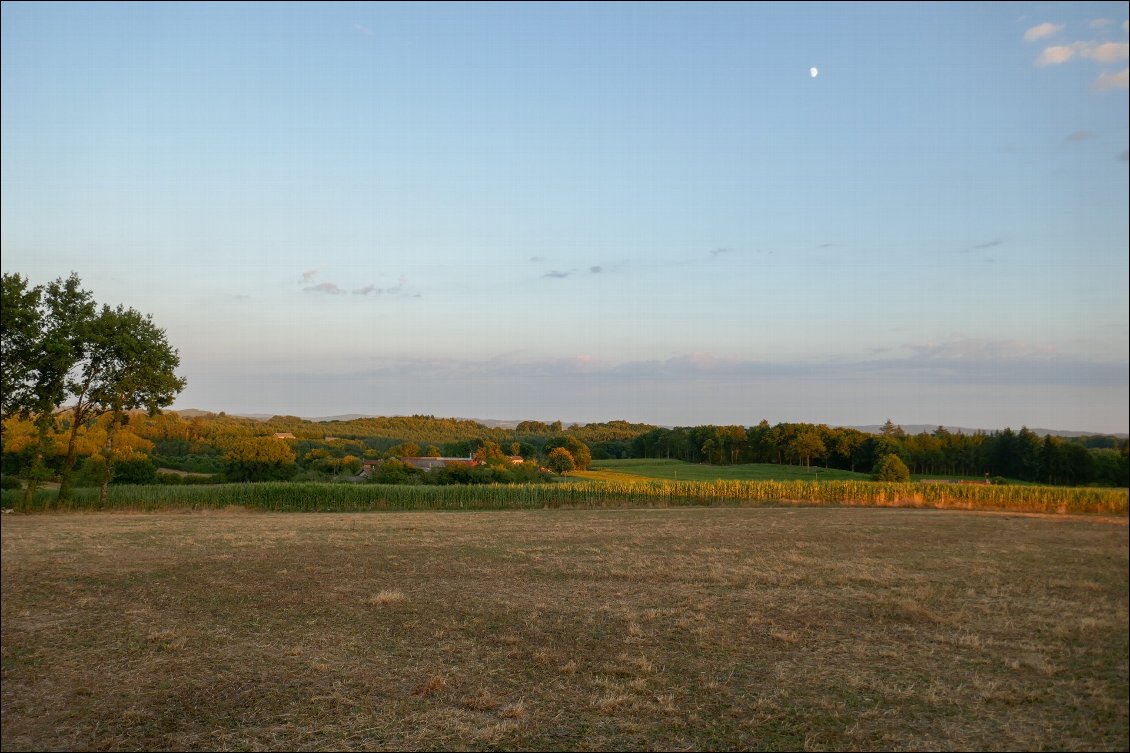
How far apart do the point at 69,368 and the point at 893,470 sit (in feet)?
91.0

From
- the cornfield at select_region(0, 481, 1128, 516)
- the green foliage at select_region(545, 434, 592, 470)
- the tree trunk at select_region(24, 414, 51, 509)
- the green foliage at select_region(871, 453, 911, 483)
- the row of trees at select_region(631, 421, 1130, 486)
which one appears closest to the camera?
the row of trees at select_region(631, 421, 1130, 486)

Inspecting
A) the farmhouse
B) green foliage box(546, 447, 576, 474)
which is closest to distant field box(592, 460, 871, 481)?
green foliage box(546, 447, 576, 474)

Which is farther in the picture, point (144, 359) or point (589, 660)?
point (144, 359)

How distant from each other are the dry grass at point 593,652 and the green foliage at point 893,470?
553 mm

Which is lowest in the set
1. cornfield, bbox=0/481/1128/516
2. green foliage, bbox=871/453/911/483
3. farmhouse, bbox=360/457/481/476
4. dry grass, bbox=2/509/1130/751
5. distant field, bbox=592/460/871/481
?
cornfield, bbox=0/481/1128/516

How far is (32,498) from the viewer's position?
28.1m

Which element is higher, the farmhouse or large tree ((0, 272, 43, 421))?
large tree ((0, 272, 43, 421))

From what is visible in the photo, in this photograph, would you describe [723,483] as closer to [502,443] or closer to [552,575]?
[502,443]

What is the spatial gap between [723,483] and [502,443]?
23.1m

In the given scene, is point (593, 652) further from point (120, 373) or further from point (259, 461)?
point (259, 461)

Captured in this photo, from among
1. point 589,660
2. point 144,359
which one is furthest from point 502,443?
point 589,660

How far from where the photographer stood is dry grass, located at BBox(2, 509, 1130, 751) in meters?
4.85

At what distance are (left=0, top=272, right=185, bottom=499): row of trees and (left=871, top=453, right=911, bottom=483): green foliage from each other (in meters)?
25.5

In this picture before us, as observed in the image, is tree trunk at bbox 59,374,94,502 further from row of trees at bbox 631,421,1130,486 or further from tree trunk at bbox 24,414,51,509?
row of trees at bbox 631,421,1130,486
